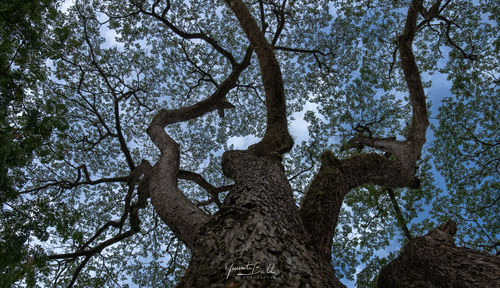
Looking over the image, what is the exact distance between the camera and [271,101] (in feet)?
18.5

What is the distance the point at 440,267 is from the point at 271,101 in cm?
408

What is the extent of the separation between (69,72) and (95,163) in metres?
3.80

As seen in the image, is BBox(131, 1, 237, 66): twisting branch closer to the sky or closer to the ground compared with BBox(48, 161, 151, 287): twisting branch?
closer to the sky

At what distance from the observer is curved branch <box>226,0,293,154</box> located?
17.0 feet

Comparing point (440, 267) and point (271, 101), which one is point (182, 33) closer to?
point (271, 101)

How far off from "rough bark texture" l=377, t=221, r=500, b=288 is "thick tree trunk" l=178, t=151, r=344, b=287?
4.76 ft

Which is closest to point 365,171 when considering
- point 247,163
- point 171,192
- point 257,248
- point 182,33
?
point 247,163

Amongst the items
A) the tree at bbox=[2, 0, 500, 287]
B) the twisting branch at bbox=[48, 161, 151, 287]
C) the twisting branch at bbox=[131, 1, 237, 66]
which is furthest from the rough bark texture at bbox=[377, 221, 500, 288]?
the twisting branch at bbox=[131, 1, 237, 66]

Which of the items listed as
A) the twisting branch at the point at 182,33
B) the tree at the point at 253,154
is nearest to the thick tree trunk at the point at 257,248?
the tree at the point at 253,154

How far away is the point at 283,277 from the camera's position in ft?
5.63

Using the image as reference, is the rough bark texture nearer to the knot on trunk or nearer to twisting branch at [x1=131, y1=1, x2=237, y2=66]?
the knot on trunk

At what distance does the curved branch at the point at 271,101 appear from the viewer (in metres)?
5.20

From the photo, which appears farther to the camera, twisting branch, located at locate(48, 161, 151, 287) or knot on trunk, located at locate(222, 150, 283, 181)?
twisting branch, located at locate(48, 161, 151, 287)

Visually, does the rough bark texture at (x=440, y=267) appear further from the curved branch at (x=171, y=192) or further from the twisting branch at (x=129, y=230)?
the twisting branch at (x=129, y=230)
